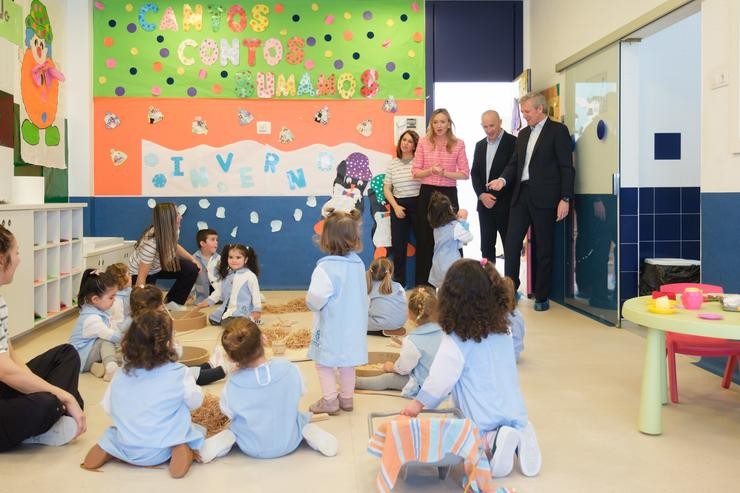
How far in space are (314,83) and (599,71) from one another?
2.79m

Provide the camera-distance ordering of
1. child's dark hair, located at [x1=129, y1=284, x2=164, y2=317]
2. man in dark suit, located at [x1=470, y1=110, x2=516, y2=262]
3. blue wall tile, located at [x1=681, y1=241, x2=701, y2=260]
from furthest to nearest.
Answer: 1. man in dark suit, located at [x1=470, y1=110, x2=516, y2=262]
2. blue wall tile, located at [x1=681, y1=241, x2=701, y2=260]
3. child's dark hair, located at [x1=129, y1=284, x2=164, y2=317]

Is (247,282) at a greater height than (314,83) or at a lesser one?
lesser

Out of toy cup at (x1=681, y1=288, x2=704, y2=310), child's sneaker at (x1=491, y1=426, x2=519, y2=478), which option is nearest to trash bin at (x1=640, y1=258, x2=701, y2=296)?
toy cup at (x1=681, y1=288, x2=704, y2=310)

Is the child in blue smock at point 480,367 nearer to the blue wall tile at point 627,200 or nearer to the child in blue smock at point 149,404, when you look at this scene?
the child in blue smock at point 149,404

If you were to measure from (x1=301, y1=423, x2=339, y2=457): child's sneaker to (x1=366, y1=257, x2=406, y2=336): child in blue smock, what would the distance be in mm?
2135

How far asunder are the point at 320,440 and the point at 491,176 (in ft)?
13.7

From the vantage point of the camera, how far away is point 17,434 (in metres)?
2.79

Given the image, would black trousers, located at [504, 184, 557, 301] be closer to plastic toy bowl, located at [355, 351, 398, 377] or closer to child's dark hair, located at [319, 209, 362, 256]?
plastic toy bowl, located at [355, 351, 398, 377]

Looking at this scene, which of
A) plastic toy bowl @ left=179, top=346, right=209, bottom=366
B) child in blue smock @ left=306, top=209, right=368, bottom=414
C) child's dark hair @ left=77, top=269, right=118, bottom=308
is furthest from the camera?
plastic toy bowl @ left=179, top=346, right=209, bottom=366

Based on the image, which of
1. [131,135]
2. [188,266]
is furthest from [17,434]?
[131,135]

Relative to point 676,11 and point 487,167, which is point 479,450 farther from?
point 487,167

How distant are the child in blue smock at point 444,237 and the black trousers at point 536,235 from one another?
0.86m

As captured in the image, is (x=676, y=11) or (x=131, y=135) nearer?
(x=676, y=11)

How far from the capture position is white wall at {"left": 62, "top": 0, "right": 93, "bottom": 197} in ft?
23.4
